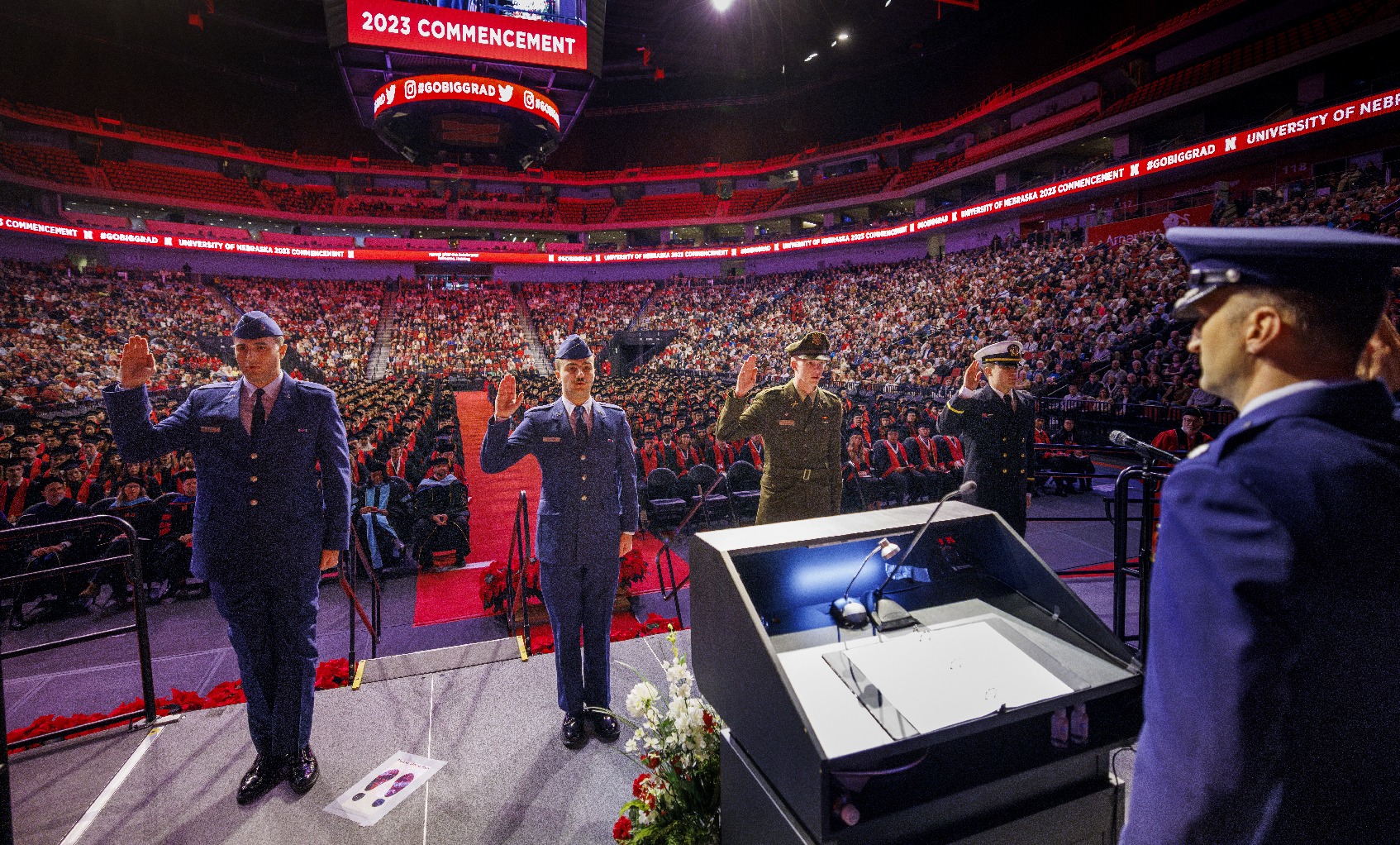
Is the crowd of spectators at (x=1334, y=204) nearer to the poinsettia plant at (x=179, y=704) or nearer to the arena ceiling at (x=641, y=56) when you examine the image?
the arena ceiling at (x=641, y=56)

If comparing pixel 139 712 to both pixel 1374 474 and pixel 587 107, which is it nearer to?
pixel 1374 474

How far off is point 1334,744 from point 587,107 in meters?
43.2

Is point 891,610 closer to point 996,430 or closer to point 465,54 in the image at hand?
point 996,430

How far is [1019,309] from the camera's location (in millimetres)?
17656

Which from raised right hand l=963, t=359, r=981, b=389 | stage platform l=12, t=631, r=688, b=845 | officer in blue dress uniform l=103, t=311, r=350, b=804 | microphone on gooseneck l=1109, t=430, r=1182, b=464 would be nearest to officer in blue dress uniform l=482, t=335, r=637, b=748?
stage platform l=12, t=631, r=688, b=845

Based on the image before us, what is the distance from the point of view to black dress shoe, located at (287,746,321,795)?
2807 mm

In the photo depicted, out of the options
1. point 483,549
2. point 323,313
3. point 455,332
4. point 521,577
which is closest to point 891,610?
point 521,577

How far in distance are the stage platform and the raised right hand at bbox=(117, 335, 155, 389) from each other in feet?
6.16

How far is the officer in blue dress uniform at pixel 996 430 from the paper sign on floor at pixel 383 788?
3.79 m

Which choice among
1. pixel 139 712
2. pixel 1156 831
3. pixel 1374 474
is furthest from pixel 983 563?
pixel 139 712

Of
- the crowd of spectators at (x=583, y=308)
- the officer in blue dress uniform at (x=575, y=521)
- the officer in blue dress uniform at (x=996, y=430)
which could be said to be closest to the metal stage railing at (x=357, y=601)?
the officer in blue dress uniform at (x=575, y=521)

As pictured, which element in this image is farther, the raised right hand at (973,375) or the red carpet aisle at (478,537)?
the red carpet aisle at (478,537)

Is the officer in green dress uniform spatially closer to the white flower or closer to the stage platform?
the stage platform

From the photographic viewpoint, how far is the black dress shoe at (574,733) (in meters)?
3.09
